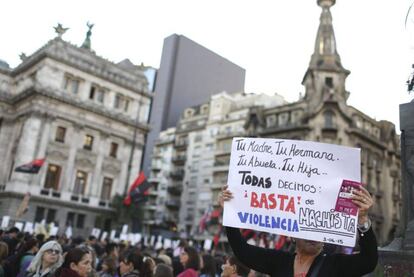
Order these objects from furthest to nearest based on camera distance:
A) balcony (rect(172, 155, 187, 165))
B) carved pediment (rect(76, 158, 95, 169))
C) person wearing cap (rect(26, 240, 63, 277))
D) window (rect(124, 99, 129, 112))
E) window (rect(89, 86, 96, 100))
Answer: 1. balcony (rect(172, 155, 187, 165))
2. window (rect(124, 99, 129, 112))
3. window (rect(89, 86, 96, 100))
4. carved pediment (rect(76, 158, 95, 169))
5. person wearing cap (rect(26, 240, 63, 277))

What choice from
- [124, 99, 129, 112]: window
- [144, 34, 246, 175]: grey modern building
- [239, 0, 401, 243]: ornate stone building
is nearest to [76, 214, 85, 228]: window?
[124, 99, 129, 112]: window

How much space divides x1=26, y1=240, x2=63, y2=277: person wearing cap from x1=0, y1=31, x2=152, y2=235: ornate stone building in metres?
35.4

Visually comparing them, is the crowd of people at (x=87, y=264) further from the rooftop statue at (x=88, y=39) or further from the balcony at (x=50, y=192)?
the rooftop statue at (x=88, y=39)

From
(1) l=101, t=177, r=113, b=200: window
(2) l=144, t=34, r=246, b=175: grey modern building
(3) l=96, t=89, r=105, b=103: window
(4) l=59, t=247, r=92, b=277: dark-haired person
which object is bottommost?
(4) l=59, t=247, r=92, b=277: dark-haired person

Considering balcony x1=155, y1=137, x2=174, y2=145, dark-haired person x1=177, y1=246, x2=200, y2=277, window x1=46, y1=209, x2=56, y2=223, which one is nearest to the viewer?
dark-haired person x1=177, y1=246, x2=200, y2=277

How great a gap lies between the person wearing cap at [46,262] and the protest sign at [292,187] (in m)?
2.64

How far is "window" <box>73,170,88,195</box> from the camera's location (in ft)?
137

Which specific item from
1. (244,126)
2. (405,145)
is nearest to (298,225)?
(405,145)

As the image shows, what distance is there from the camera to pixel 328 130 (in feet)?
158

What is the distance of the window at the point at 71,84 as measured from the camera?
4162 centimetres

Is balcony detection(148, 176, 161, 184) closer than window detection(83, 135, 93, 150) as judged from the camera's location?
No

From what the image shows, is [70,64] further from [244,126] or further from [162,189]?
[162,189]

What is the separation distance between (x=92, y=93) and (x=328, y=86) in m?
27.4

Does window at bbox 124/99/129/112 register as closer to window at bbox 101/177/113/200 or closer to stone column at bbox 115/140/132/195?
stone column at bbox 115/140/132/195
